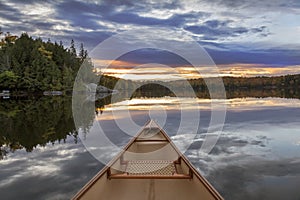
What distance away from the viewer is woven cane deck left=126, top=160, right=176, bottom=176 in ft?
22.4

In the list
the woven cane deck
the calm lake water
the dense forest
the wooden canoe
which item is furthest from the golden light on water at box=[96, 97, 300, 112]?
the dense forest

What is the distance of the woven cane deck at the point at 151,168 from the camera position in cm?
683

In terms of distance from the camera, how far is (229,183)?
7.16 m

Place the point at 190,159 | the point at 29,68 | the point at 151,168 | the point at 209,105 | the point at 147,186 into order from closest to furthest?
the point at 147,186, the point at 151,168, the point at 190,159, the point at 209,105, the point at 29,68

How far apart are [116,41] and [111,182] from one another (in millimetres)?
4558

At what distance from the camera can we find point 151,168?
7.17 meters

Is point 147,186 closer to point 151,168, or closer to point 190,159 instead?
point 151,168

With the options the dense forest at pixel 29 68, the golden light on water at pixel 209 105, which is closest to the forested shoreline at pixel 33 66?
the dense forest at pixel 29 68

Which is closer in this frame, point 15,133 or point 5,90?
point 15,133

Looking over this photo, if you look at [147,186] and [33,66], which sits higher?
[33,66]

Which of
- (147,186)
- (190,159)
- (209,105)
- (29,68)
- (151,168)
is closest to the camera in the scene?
(147,186)

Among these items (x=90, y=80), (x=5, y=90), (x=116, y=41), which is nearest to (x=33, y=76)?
(x=5, y=90)

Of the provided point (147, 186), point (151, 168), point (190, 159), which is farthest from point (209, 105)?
point (147, 186)

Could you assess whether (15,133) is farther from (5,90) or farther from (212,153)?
(5,90)
